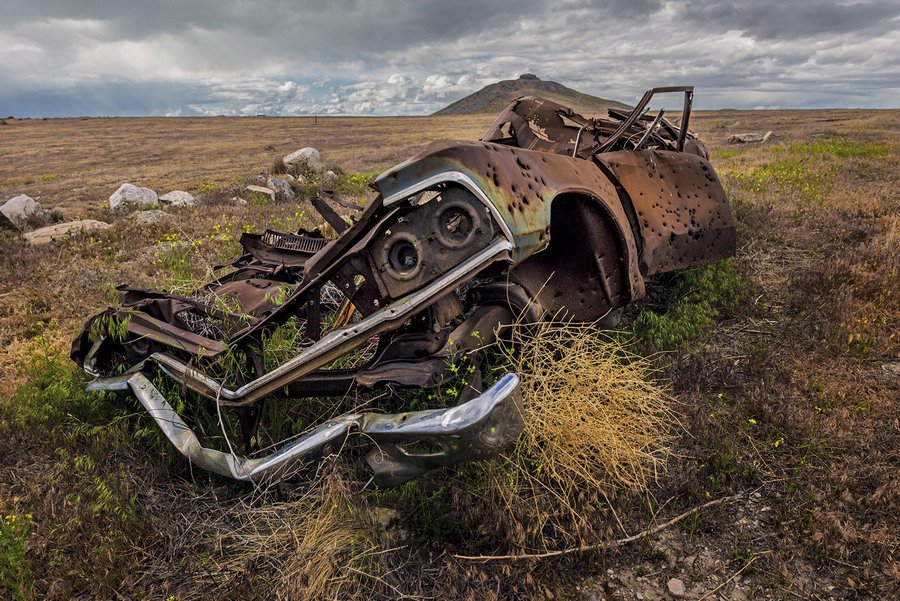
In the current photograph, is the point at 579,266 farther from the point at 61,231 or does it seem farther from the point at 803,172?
the point at 803,172

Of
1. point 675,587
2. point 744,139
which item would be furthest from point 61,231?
point 744,139

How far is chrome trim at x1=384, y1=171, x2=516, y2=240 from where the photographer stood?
7.20 feet

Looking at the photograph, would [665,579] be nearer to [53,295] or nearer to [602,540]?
[602,540]

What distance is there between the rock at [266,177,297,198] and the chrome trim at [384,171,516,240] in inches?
420

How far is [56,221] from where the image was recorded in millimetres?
10508

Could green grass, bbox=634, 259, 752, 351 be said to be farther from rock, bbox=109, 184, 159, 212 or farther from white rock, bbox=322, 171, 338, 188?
rock, bbox=109, 184, 159, 212

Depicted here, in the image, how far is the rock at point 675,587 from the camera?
226 centimetres

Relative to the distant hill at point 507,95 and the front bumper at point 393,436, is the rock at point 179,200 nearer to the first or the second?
the front bumper at point 393,436

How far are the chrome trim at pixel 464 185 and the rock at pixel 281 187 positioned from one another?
10680 millimetres

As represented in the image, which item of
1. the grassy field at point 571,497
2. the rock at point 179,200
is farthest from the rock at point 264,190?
the grassy field at point 571,497

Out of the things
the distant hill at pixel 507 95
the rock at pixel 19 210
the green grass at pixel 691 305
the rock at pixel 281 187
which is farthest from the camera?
the distant hill at pixel 507 95

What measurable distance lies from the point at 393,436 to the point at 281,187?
11.6 meters

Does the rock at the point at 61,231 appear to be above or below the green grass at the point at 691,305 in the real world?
above

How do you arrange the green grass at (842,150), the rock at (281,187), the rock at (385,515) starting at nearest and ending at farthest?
the rock at (385,515) → the rock at (281,187) → the green grass at (842,150)
